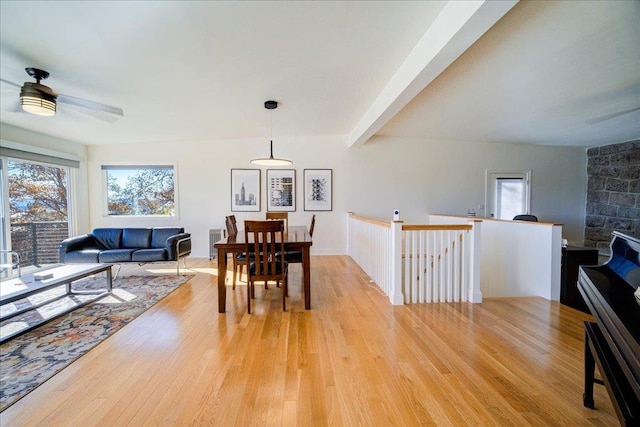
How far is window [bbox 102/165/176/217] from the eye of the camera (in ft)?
18.4

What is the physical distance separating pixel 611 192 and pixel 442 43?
21.1 ft

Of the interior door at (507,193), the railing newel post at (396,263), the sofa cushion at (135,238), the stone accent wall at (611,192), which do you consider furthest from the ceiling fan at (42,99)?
the stone accent wall at (611,192)

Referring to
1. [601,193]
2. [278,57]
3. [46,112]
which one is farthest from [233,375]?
[601,193]

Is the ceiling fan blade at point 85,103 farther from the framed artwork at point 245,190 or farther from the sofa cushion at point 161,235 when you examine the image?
the framed artwork at point 245,190

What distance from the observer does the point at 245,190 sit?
5.74 metres

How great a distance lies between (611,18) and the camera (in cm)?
213

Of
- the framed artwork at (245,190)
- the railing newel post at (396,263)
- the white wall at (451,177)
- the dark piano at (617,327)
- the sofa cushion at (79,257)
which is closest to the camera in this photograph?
the dark piano at (617,327)

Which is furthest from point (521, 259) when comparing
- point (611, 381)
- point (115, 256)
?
point (115, 256)

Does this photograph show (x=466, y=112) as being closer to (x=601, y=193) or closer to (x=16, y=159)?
(x=601, y=193)

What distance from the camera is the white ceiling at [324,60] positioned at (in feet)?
6.46

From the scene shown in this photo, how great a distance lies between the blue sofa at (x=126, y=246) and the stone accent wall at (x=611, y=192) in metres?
8.18

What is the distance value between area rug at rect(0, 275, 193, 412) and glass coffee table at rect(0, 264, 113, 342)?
78 mm

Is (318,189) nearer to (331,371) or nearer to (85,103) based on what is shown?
(85,103)

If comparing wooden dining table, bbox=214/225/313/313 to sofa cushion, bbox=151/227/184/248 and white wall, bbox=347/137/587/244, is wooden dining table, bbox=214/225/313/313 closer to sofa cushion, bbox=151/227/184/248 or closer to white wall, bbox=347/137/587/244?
sofa cushion, bbox=151/227/184/248
